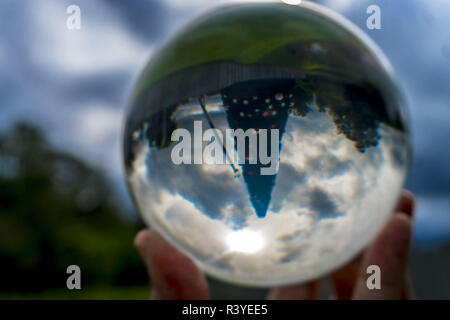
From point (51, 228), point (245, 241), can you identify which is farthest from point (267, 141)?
point (51, 228)

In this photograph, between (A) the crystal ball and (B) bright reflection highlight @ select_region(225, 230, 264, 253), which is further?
(B) bright reflection highlight @ select_region(225, 230, 264, 253)

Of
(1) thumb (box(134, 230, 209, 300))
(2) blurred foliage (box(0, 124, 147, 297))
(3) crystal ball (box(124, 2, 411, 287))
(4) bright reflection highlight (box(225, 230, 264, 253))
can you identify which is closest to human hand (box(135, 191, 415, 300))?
(1) thumb (box(134, 230, 209, 300))

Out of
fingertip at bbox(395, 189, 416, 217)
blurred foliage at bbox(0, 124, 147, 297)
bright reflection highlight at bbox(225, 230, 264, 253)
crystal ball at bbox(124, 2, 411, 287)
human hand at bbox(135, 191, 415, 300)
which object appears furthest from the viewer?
blurred foliage at bbox(0, 124, 147, 297)

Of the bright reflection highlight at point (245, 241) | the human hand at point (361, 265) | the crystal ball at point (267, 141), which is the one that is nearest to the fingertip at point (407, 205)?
the human hand at point (361, 265)

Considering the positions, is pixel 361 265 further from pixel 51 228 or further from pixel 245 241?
pixel 51 228

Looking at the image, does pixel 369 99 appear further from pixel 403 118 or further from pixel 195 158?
pixel 195 158

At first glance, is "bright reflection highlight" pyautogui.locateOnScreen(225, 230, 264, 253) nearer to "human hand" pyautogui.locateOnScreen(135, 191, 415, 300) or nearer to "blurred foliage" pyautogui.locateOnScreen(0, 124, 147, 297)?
"human hand" pyautogui.locateOnScreen(135, 191, 415, 300)

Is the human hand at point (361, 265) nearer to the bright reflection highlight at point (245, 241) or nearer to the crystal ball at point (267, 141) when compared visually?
the crystal ball at point (267, 141)
